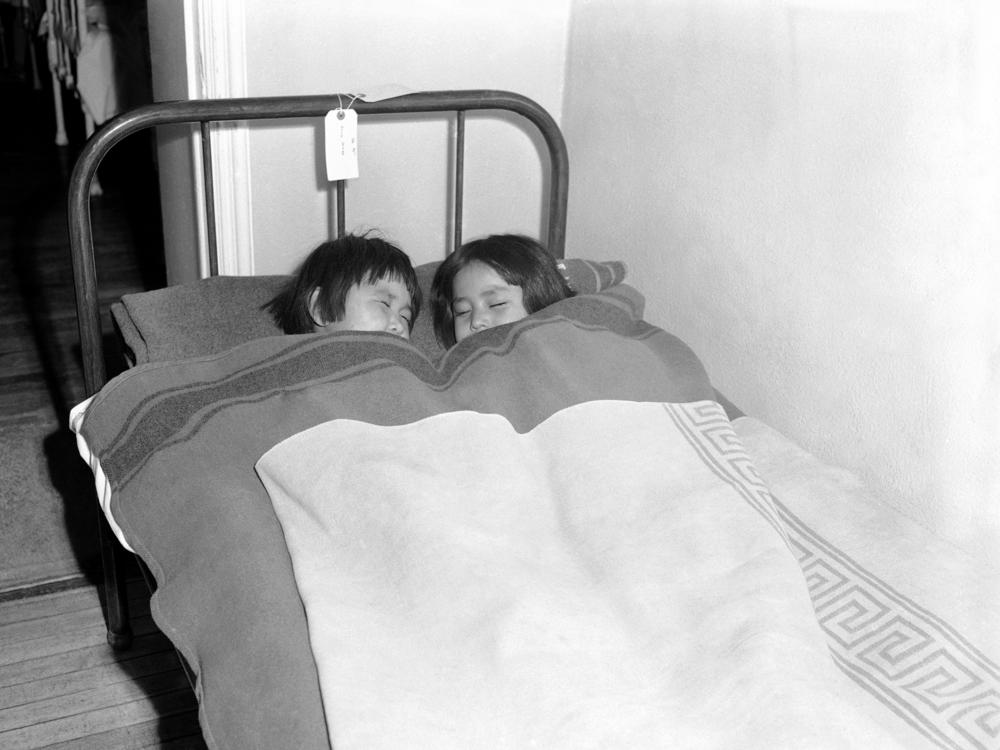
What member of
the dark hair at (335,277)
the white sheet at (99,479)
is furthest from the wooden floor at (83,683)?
the dark hair at (335,277)

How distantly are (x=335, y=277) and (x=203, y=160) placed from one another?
1.17 feet

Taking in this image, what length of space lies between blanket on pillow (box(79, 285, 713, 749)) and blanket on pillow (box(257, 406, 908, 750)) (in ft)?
0.11

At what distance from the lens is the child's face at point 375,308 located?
1596mm

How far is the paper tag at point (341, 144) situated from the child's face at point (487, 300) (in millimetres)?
290

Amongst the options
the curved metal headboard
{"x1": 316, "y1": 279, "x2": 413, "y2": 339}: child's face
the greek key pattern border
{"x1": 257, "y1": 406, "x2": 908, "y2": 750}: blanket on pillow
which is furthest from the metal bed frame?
the greek key pattern border

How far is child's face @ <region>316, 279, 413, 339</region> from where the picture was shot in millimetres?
1596

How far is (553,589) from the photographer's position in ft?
3.49

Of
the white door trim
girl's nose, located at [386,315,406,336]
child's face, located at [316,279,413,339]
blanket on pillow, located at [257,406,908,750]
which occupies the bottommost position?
blanket on pillow, located at [257,406,908,750]

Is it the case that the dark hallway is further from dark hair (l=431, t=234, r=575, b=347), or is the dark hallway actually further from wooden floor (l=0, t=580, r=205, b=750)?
dark hair (l=431, t=234, r=575, b=347)

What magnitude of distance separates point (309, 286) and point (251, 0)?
58 centimetres

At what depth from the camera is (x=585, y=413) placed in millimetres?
1349

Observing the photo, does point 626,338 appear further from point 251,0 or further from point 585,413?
point 251,0

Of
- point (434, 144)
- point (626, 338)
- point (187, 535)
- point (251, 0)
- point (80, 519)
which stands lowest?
point (80, 519)

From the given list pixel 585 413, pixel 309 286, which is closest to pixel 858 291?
pixel 585 413
